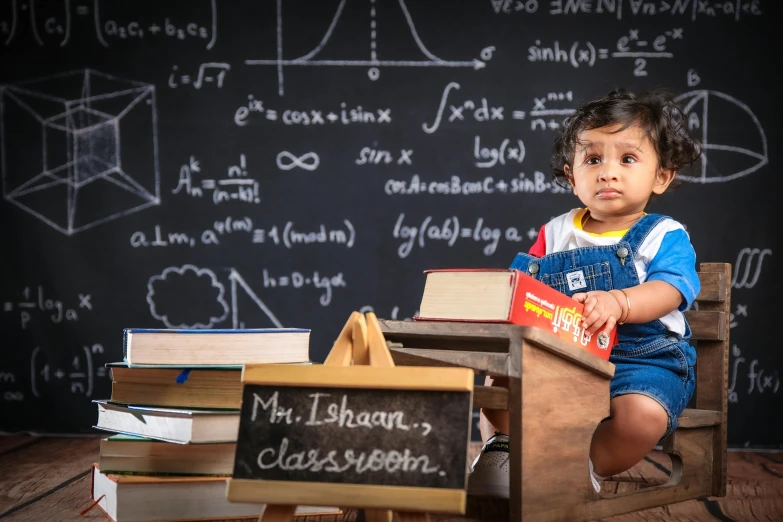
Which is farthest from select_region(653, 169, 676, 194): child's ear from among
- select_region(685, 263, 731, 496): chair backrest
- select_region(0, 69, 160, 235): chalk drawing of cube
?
select_region(0, 69, 160, 235): chalk drawing of cube

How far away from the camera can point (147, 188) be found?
2.95 meters

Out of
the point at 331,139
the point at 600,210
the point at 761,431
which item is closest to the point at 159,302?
the point at 331,139

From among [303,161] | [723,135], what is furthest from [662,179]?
[303,161]

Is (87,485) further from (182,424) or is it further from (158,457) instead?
(182,424)

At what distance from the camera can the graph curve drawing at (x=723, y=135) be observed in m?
2.78

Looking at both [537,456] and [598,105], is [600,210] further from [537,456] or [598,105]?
[537,456]

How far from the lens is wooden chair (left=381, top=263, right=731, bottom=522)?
140cm

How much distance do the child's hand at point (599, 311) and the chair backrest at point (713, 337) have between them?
0.46 m

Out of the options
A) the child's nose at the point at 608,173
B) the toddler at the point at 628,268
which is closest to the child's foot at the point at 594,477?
the toddler at the point at 628,268

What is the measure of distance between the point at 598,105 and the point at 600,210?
0.25 m

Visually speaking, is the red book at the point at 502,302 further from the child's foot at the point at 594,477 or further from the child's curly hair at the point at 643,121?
the child's curly hair at the point at 643,121

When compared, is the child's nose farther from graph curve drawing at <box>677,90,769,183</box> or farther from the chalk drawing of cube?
the chalk drawing of cube

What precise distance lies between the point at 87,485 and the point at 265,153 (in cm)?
136

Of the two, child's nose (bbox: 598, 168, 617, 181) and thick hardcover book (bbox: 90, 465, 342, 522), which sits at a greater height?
child's nose (bbox: 598, 168, 617, 181)
